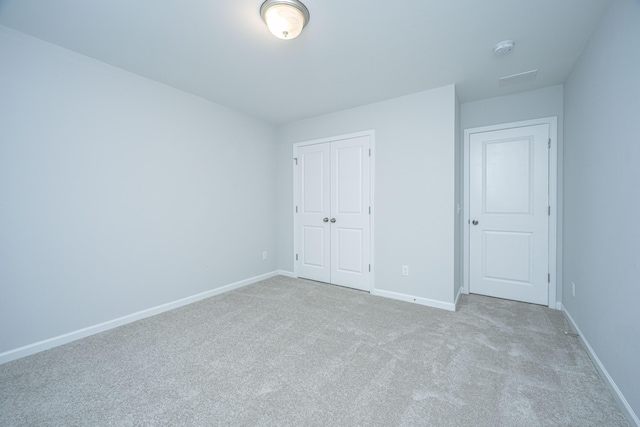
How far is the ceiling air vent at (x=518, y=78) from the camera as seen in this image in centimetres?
257

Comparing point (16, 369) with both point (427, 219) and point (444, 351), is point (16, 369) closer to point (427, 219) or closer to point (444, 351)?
point (444, 351)

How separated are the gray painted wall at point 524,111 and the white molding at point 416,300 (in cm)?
127

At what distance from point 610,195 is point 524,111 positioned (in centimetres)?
181

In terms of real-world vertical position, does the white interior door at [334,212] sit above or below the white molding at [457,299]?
above

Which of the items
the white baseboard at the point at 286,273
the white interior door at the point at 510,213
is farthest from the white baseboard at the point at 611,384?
the white baseboard at the point at 286,273

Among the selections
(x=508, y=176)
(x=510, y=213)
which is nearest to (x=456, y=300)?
(x=510, y=213)

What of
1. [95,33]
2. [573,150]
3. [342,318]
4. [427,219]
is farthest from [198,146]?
[573,150]

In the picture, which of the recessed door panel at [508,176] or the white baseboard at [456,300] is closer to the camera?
the white baseboard at [456,300]

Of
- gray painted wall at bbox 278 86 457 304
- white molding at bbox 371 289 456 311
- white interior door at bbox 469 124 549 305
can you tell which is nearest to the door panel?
gray painted wall at bbox 278 86 457 304

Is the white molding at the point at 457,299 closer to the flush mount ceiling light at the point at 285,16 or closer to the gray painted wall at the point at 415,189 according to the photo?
the gray painted wall at the point at 415,189

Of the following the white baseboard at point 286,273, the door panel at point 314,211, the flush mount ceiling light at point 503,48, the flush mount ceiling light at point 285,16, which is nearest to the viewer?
the flush mount ceiling light at point 285,16

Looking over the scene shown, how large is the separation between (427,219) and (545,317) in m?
1.53

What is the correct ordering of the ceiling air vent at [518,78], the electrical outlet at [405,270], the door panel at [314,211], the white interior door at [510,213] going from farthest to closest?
the door panel at [314,211] → the electrical outlet at [405,270] → the white interior door at [510,213] → the ceiling air vent at [518,78]

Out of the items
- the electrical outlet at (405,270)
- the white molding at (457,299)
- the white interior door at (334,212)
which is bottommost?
the white molding at (457,299)
